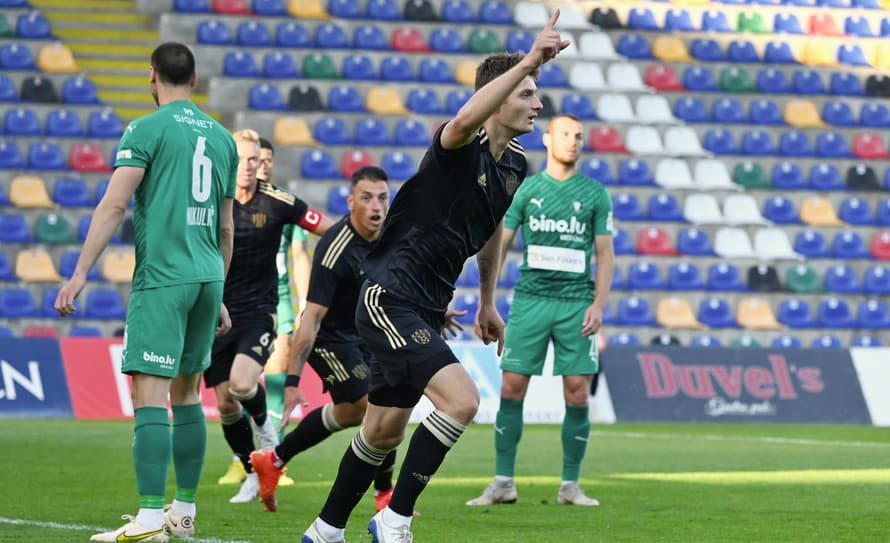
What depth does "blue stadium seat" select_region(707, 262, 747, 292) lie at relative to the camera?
22947 mm

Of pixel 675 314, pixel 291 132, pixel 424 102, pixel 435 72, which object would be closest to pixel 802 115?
pixel 675 314

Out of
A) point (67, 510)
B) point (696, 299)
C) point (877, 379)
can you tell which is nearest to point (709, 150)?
point (696, 299)

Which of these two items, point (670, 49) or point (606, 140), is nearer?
point (606, 140)

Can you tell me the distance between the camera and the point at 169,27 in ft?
81.9

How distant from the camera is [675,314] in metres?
22.3

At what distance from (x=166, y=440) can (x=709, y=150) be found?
65.0ft

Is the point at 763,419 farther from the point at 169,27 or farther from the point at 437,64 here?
the point at 169,27

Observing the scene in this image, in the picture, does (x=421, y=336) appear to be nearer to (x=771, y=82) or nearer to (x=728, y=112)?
(x=728, y=112)

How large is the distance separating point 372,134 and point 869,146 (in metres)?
8.86

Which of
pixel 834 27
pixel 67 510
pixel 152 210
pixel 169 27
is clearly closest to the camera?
pixel 152 210

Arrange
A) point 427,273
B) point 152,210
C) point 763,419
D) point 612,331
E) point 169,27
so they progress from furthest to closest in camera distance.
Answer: point 169,27, point 612,331, point 763,419, point 152,210, point 427,273

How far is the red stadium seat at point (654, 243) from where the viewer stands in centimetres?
2298

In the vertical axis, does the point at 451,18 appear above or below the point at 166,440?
above

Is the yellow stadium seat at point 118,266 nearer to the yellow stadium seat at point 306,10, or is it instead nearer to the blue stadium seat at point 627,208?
the yellow stadium seat at point 306,10
